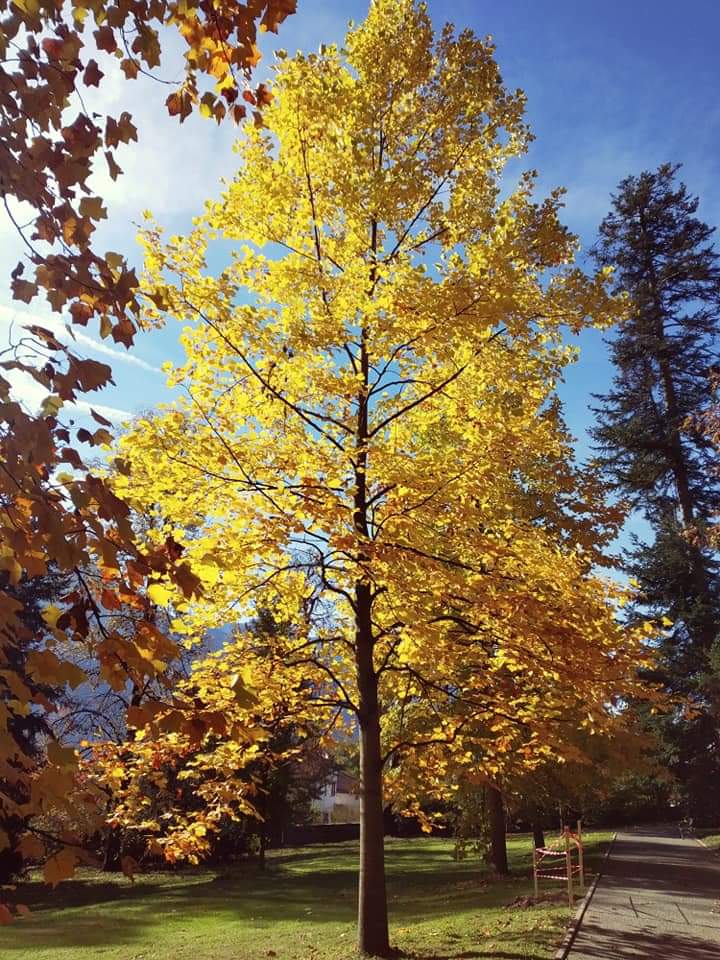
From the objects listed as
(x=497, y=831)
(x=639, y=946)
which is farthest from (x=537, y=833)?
(x=639, y=946)

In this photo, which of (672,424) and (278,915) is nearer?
(278,915)

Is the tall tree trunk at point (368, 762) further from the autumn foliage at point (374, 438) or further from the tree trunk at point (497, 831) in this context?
the tree trunk at point (497, 831)

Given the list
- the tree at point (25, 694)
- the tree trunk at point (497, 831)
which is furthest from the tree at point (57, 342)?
the tree trunk at point (497, 831)

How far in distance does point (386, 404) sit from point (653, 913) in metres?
7.49

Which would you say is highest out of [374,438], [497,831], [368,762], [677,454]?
[677,454]

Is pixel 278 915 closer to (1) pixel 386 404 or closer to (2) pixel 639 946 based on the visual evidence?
(2) pixel 639 946

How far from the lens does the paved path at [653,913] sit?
7.20 metres

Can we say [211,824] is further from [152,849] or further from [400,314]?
[400,314]

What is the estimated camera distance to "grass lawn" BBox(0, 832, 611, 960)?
8211mm

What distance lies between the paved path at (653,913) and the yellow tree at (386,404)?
2.02 metres

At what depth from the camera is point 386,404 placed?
8.02 metres

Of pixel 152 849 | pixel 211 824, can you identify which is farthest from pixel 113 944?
pixel 152 849

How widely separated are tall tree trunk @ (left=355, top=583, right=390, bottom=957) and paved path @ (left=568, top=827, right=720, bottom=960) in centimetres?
192

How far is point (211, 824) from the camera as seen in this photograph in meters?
6.21
